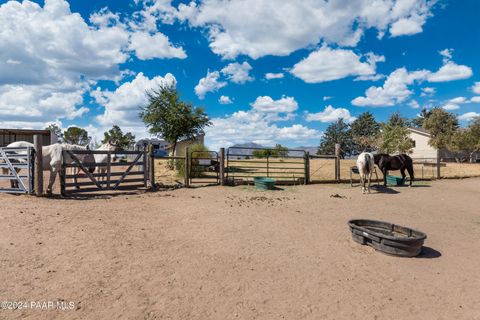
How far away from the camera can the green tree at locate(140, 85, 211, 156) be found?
69.2 feet

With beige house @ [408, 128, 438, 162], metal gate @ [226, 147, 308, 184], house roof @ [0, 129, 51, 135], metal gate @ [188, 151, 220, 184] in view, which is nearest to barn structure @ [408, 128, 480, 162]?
beige house @ [408, 128, 438, 162]

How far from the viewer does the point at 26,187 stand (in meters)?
8.95

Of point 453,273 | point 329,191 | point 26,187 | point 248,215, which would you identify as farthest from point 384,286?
point 26,187

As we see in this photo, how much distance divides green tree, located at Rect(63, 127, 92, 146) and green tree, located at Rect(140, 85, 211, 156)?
40.6m

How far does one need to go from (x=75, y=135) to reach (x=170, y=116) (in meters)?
44.2

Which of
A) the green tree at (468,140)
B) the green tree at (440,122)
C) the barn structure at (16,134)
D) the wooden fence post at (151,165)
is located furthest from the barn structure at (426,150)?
the barn structure at (16,134)

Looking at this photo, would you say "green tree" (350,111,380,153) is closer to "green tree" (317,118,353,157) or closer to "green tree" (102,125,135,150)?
"green tree" (317,118,353,157)

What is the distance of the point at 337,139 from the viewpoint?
241 ft

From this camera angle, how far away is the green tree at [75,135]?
183ft

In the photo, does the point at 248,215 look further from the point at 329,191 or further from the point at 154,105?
the point at 154,105

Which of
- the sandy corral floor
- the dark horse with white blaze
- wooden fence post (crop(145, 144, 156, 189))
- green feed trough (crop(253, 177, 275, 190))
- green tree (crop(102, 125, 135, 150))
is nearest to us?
the sandy corral floor

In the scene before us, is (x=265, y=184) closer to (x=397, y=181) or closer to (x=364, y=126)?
(x=397, y=181)

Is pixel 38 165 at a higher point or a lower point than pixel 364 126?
lower

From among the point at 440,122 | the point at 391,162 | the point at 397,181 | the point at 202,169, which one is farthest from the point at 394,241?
the point at 440,122
